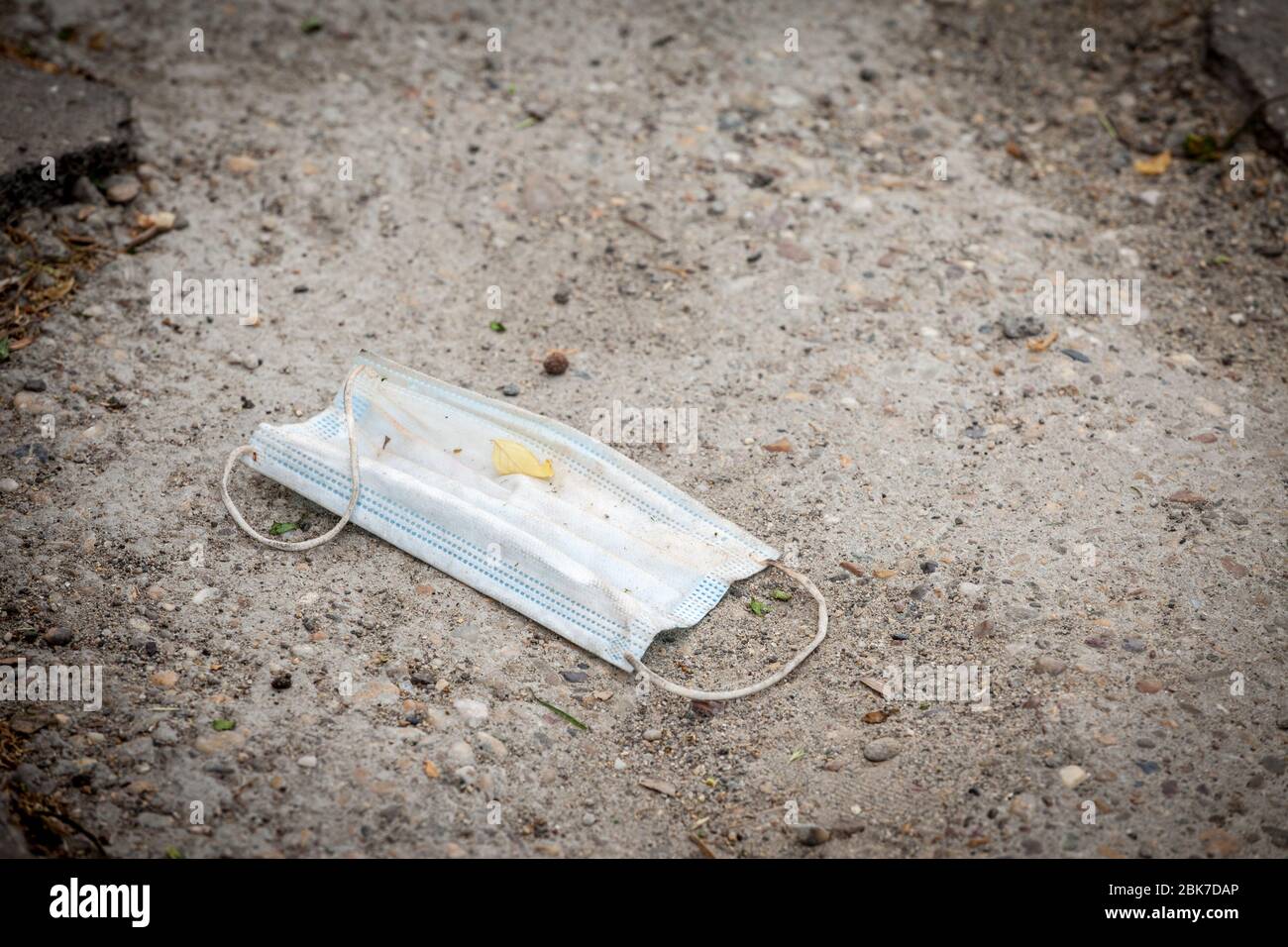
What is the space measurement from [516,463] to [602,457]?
0.80 feet

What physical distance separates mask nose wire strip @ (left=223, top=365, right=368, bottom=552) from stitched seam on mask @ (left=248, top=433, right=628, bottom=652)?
0.05m

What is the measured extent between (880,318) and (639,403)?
896 millimetres

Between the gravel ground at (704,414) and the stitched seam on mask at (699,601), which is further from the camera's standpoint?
the stitched seam on mask at (699,601)

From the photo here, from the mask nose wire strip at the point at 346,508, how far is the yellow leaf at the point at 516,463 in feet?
1.25

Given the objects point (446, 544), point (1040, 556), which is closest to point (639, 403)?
point (446, 544)

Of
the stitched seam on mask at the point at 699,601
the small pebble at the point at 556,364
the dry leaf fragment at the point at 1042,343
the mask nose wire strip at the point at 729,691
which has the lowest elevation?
the mask nose wire strip at the point at 729,691

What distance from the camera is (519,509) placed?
2.91 metres

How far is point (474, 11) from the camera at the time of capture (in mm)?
4750

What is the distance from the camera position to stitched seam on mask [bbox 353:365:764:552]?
Result: 298cm

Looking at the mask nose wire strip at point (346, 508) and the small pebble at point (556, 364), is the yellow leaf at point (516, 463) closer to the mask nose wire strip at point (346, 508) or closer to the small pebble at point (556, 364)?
the mask nose wire strip at point (346, 508)

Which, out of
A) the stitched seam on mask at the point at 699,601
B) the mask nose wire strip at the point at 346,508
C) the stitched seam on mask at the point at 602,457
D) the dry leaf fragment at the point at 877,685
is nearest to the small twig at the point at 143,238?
the mask nose wire strip at the point at 346,508

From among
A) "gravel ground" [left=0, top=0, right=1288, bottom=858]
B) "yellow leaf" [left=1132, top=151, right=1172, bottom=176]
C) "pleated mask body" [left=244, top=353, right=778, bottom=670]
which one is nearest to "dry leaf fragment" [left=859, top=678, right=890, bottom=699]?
"gravel ground" [left=0, top=0, right=1288, bottom=858]

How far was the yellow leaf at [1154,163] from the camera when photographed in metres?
4.22

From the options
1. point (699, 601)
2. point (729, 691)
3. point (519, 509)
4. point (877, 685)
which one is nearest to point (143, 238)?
point (519, 509)
